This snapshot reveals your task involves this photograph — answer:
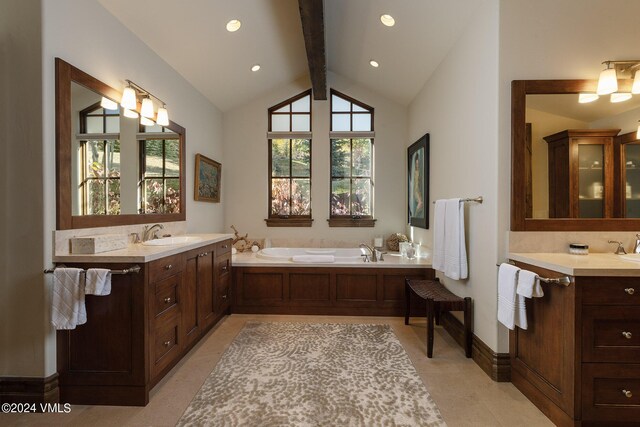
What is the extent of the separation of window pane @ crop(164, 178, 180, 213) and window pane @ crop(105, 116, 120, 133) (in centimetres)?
75

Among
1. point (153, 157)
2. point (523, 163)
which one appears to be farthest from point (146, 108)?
point (523, 163)

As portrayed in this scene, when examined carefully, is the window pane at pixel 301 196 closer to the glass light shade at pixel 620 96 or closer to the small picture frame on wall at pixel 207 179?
the small picture frame on wall at pixel 207 179

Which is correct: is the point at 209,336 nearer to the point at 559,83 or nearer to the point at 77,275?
the point at 77,275

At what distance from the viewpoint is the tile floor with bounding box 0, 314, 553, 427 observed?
5.83 ft

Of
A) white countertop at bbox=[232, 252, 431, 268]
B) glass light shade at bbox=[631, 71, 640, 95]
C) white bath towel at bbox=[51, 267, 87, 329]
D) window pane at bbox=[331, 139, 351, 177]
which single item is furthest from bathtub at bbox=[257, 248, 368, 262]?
glass light shade at bbox=[631, 71, 640, 95]

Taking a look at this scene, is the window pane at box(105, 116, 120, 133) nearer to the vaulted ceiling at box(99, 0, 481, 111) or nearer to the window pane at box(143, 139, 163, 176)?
the window pane at box(143, 139, 163, 176)

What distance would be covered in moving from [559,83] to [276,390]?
9.28 feet

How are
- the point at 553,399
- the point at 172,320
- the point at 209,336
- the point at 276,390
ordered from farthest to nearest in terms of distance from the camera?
1. the point at 209,336
2. the point at 172,320
3. the point at 276,390
4. the point at 553,399

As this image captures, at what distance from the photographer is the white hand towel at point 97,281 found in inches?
69.5

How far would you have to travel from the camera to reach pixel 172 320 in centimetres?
226

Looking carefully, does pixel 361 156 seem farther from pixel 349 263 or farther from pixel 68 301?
pixel 68 301

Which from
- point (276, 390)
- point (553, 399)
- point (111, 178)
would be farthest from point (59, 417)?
point (553, 399)

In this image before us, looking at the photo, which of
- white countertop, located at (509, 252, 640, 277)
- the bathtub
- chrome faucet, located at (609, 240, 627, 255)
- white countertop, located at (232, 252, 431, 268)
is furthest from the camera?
the bathtub

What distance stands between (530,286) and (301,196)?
11.0ft
